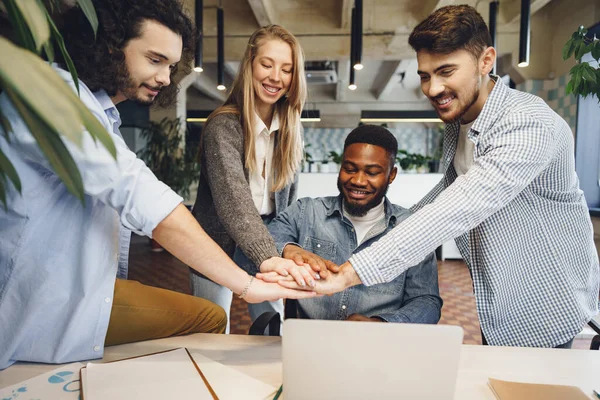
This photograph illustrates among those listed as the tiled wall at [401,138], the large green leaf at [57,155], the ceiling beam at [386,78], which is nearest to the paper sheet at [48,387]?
the large green leaf at [57,155]

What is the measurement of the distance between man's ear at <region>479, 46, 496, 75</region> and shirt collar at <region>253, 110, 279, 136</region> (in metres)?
0.79

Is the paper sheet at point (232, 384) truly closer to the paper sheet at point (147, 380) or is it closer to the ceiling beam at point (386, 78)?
the paper sheet at point (147, 380)

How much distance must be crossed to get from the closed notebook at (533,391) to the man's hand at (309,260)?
1.70ft

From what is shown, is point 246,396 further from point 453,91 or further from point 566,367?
point 453,91

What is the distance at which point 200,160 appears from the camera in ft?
5.40

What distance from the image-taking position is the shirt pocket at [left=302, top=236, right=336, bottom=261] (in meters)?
1.60

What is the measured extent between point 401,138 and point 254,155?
11.8 m

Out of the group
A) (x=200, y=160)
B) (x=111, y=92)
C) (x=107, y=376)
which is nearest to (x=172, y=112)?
(x=200, y=160)

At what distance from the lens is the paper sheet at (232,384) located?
0.82 meters

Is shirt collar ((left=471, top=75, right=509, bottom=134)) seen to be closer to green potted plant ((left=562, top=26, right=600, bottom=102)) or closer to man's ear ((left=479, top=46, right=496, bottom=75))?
man's ear ((left=479, top=46, right=496, bottom=75))

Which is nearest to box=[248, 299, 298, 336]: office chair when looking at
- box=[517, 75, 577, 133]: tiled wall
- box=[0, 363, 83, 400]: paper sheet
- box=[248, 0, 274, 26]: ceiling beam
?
box=[0, 363, 83, 400]: paper sheet

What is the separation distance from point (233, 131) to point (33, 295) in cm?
84

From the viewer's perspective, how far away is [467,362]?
993 mm

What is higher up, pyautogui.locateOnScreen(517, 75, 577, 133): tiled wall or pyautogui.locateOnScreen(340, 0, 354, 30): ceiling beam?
pyautogui.locateOnScreen(340, 0, 354, 30): ceiling beam
